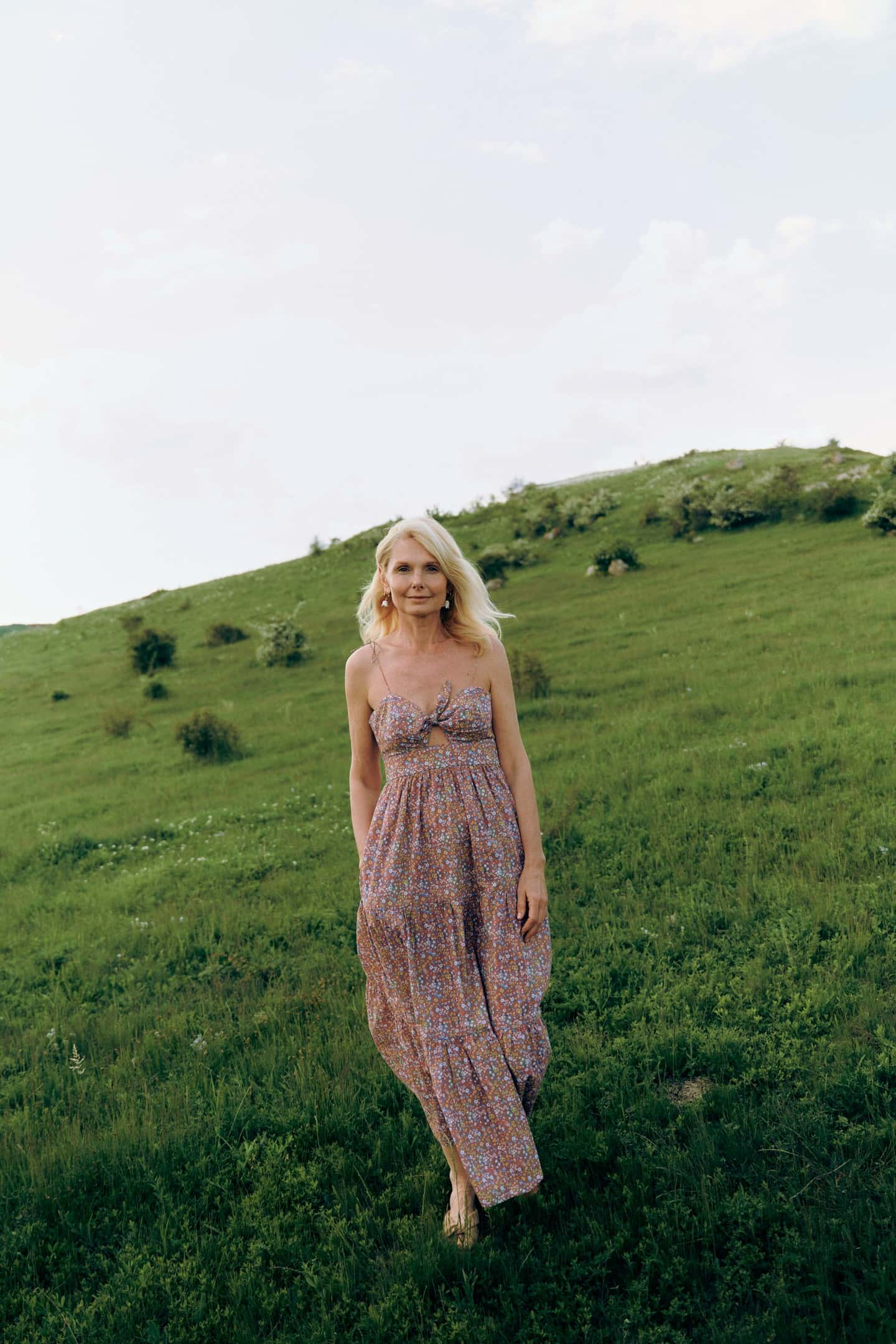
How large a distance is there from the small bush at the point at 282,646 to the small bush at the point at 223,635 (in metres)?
A: 5.56

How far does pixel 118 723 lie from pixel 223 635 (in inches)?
429

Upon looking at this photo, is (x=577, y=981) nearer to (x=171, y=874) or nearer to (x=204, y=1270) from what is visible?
(x=204, y=1270)

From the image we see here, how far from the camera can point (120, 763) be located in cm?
2234

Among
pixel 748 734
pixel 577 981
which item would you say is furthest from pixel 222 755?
pixel 577 981

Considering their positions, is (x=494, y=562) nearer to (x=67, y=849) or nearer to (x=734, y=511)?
(x=734, y=511)

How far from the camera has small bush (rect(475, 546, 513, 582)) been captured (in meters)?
37.8

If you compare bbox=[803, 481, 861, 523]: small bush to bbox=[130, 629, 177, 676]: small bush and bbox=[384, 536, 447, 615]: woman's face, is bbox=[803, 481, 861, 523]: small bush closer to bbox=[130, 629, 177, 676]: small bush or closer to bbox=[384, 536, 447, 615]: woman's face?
bbox=[130, 629, 177, 676]: small bush

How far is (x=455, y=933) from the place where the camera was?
4438 millimetres

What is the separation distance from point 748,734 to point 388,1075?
29.5 feet

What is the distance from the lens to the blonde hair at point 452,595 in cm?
454

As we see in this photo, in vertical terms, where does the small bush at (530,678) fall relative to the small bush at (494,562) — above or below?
below

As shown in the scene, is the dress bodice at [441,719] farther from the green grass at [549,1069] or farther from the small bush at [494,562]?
the small bush at [494,562]

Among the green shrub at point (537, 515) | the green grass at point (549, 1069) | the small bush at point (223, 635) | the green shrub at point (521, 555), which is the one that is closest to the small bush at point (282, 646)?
the small bush at point (223, 635)

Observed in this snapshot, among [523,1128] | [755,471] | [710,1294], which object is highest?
[755,471]
